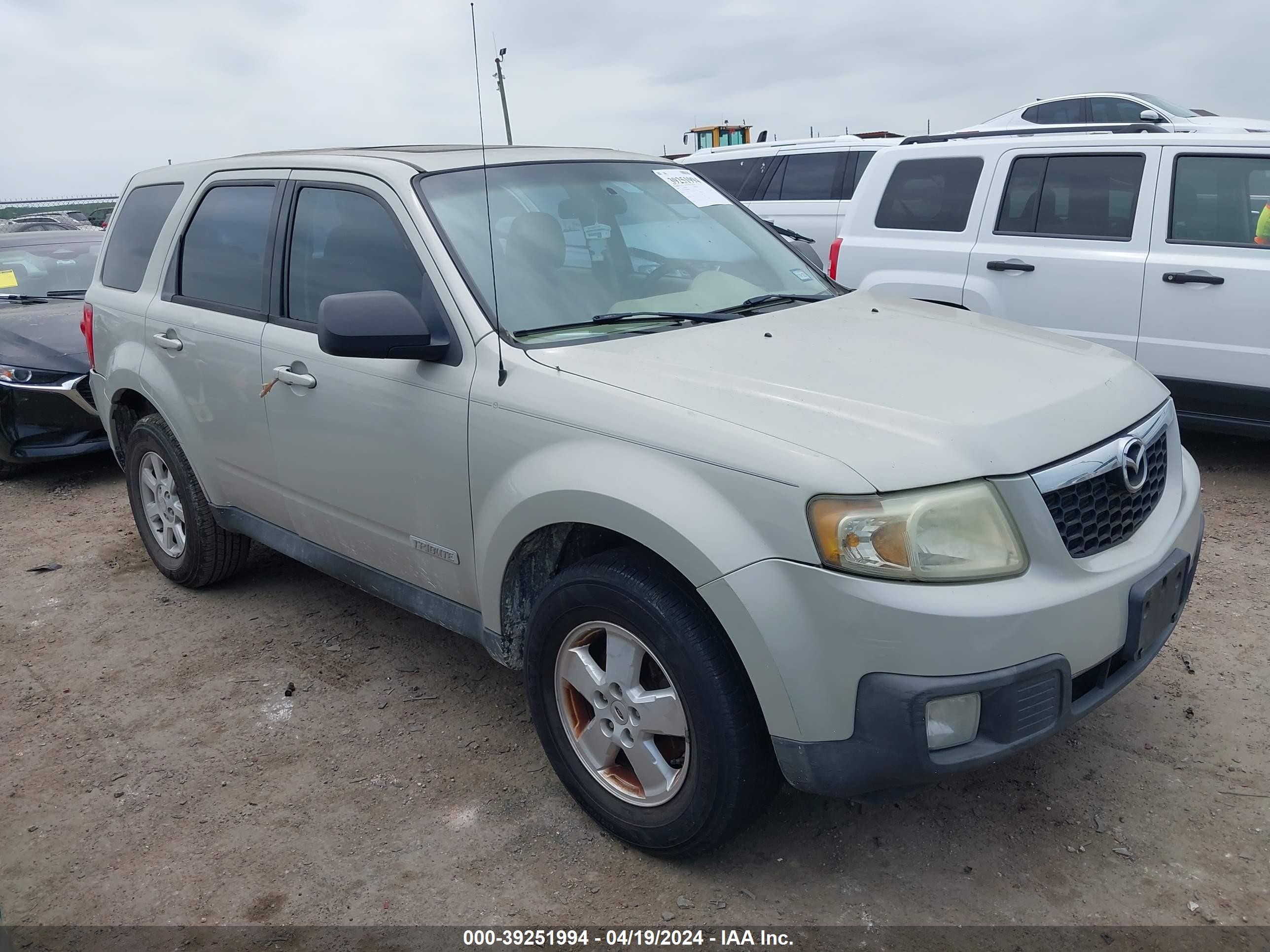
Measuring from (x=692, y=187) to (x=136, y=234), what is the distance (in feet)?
8.58

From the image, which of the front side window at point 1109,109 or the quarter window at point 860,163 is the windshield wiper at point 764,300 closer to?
the quarter window at point 860,163

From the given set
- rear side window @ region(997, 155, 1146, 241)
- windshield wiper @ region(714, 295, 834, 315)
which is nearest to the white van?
rear side window @ region(997, 155, 1146, 241)

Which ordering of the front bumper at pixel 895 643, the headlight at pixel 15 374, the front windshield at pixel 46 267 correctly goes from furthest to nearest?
the front windshield at pixel 46 267 < the headlight at pixel 15 374 < the front bumper at pixel 895 643

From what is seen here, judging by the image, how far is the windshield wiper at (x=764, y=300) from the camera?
3.27 meters

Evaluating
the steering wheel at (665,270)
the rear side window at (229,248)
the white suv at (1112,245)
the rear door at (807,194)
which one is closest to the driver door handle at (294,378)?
the rear side window at (229,248)

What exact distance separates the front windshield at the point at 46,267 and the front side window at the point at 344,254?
500 cm

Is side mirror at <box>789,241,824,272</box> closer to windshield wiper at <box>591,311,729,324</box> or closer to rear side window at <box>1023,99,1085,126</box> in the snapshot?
windshield wiper at <box>591,311,729,324</box>

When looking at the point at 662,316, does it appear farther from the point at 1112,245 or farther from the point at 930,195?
the point at 930,195

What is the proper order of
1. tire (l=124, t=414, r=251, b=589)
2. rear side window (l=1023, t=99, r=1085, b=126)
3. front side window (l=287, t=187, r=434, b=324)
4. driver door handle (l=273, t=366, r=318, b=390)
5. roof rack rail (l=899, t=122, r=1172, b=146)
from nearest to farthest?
front side window (l=287, t=187, r=434, b=324) < driver door handle (l=273, t=366, r=318, b=390) < tire (l=124, t=414, r=251, b=589) < roof rack rail (l=899, t=122, r=1172, b=146) < rear side window (l=1023, t=99, r=1085, b=126)

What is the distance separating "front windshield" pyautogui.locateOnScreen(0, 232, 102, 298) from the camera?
25.4ft

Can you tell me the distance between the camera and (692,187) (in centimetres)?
387

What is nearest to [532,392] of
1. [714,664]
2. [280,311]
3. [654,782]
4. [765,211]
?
[714,664]

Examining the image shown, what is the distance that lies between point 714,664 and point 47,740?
2.57 meters

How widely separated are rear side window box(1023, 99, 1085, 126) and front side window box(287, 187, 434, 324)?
1262cm
